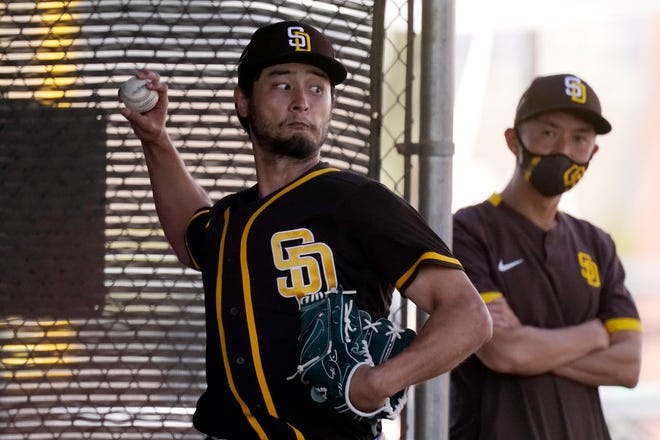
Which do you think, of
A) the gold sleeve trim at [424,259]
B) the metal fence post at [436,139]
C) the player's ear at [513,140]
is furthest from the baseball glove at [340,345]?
the player's ear at [513,140]

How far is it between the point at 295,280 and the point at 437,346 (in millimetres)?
422

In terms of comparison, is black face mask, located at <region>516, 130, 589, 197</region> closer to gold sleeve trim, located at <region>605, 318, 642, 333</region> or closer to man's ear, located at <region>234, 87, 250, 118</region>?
gold sleeve trim, located at <region>605, 318, 642, 333</region>

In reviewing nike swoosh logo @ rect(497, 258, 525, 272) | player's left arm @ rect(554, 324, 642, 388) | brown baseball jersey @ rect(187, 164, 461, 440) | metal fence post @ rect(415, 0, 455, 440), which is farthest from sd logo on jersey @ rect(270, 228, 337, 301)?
player's left arm @ rect(554, 324, 642, 388)

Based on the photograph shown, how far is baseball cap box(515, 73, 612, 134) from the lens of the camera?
386 centimetres

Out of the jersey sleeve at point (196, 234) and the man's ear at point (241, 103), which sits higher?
the man's ear at point (241, 103)

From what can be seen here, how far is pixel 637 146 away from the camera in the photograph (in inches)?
391

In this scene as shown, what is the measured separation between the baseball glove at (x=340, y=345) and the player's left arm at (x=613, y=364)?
1060 millimetres

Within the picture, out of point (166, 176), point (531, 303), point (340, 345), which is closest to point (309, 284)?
point (340, 345)

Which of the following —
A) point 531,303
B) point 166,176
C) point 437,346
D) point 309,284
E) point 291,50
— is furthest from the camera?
point 531,303

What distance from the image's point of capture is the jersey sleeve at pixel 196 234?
335cm

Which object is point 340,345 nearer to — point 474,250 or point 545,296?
point 474,250

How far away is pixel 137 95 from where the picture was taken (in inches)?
134

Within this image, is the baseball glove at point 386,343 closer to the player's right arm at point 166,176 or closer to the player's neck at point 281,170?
the player's neck at point 281,170

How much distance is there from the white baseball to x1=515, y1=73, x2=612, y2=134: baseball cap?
1322mm
